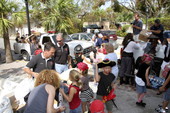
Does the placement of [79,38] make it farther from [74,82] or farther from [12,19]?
[74,82]

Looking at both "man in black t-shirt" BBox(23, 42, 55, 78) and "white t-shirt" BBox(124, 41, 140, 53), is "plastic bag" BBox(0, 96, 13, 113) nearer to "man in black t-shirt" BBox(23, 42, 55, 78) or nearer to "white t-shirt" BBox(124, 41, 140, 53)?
"man in black t-shirt" BBox(23, 42, 55, 78)

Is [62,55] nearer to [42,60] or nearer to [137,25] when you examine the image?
[42,60]

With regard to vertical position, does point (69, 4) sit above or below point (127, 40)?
above

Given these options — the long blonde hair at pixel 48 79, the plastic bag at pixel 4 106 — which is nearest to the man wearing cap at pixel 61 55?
the long blonde hair at pixel 48 79

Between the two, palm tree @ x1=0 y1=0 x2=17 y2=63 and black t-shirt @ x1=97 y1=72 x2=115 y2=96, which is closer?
black t-shirt @ x1=97 y1=72 x2=115 y2=96

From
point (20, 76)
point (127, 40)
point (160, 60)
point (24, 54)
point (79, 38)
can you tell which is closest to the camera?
point (127, 40)

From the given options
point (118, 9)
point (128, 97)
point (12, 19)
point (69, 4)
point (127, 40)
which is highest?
point (118, 9)

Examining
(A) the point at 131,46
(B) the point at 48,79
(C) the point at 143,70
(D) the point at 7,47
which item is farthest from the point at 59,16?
(B) the point at 48,79

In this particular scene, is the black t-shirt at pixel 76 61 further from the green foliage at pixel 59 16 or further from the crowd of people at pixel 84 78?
the green foliage at pixel 59 16

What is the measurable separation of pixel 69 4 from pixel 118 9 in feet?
45.3

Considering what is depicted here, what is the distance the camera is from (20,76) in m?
6.95

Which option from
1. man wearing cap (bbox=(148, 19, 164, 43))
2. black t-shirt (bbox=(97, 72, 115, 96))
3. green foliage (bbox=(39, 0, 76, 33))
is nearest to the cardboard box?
man wearing cap (bbox=(148, 19, 164, 43))

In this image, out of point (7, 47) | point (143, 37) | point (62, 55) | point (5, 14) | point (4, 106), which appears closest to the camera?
point (4, 106)

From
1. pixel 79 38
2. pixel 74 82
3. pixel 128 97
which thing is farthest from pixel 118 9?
pixel 74 82
